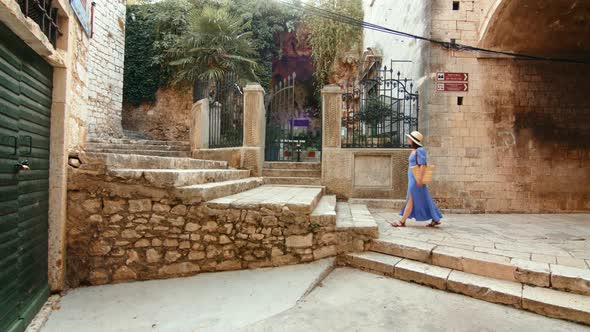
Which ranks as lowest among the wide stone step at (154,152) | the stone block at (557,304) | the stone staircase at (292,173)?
the stone block at (557,304)

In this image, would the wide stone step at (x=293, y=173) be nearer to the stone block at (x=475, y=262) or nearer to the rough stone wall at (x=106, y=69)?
the stone block at (x=475, y=262)

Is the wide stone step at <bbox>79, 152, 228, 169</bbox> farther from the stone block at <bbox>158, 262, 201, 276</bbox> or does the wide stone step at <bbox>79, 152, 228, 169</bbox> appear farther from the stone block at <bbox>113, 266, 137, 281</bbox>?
the stone block at <bbox>158, 262, 201, 276</bbox>

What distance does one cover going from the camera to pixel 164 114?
1428 cm

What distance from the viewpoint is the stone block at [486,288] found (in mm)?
2695

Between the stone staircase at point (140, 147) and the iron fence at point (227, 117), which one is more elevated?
the iron fence at point (227, 117)

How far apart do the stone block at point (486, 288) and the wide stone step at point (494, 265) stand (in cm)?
8

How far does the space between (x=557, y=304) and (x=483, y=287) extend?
0.52m

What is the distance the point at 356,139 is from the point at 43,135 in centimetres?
550

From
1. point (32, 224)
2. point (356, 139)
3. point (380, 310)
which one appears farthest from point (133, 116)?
point (380, 310)

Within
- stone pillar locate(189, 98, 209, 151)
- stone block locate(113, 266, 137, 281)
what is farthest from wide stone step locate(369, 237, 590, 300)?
stone pillar locate(189, 98, 209, 151)

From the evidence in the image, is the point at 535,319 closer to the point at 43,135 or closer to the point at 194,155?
the point at 43,135

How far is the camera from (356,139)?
22.7 feet

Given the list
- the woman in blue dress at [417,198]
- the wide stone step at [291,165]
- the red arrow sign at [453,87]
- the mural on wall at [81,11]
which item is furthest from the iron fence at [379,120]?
the mural on wall at [81,11]

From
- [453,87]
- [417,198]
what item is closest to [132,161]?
[417,198]
